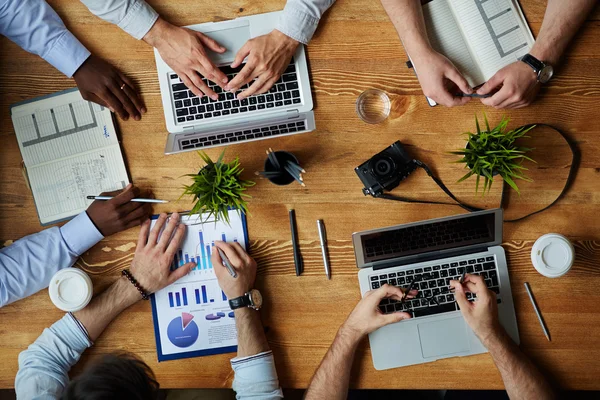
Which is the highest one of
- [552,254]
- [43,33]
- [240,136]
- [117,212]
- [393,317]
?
[43,33]

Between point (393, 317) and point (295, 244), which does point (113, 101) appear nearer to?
point (295, 244)

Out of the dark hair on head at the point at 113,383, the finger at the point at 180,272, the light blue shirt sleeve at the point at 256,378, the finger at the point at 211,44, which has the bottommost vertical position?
the light blue shirt sleeve at the point at 256,378

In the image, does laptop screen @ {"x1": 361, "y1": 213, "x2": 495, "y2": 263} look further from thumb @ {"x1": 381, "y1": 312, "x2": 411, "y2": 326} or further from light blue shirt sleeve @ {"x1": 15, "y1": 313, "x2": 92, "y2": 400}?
light blue shirt sleeve @ {"x1": 15, "y1": 313, "x2": 92, "y2": 400}

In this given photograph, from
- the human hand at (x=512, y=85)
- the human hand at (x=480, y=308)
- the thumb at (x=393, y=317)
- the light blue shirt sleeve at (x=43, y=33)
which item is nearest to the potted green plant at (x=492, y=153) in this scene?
the human hand at (x=512, y=85)

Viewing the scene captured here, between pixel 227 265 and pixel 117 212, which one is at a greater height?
pixel 117 212

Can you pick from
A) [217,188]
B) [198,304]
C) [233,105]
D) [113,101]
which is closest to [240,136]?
[233,105]

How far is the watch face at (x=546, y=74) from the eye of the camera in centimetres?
139

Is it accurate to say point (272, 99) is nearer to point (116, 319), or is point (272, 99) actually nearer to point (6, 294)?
point (116, 319)

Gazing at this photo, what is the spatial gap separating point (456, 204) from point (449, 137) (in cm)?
20

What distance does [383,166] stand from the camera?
1.45 m

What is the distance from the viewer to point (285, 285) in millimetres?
1506

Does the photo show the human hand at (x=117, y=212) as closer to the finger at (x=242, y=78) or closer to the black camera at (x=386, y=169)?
the finger at (x=242, y=78)

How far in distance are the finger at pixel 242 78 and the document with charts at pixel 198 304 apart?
0.38 metres

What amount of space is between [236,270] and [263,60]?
62 cm
